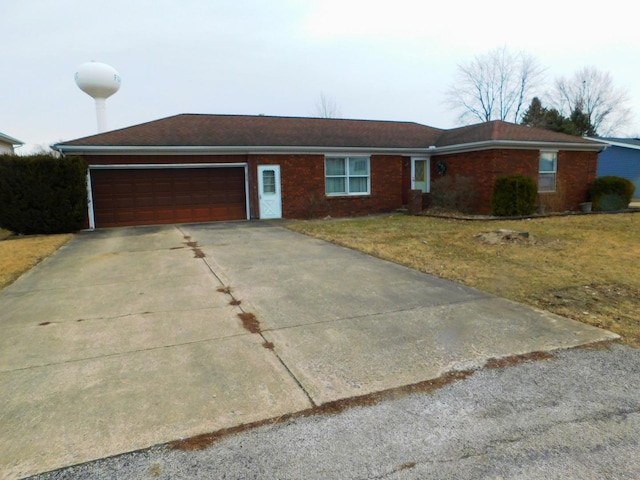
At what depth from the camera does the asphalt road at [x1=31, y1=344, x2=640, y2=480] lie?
2.26 metres

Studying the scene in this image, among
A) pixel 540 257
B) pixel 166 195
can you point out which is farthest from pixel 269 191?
pixel 540 257

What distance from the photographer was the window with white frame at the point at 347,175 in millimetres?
17000

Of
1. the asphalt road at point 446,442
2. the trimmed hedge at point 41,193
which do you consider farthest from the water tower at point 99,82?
the asphalt road at point 446,442

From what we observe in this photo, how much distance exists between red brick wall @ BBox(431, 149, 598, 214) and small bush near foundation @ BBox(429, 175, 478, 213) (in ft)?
0.85

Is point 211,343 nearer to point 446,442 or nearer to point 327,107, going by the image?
point 446,442

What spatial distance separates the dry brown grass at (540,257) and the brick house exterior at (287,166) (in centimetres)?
293

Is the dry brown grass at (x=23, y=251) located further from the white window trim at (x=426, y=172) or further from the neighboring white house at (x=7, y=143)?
the white window trim at (x=426, y=172)

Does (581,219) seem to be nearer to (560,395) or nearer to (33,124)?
(560,395)

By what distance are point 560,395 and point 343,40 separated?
1714cm

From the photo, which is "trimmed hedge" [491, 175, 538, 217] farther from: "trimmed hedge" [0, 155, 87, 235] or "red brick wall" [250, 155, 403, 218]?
"trimmed hedge" [0, 155, 87, 235]

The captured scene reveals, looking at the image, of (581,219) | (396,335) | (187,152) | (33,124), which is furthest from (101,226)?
(33,124)

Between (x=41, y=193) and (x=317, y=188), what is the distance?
9.28 metres

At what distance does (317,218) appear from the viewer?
1644 centimetres

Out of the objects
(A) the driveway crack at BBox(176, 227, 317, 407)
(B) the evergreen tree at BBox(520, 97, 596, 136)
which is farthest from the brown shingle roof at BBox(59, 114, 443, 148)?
(B) the evergreen tree at BBox(520, 97, 596, 136)
